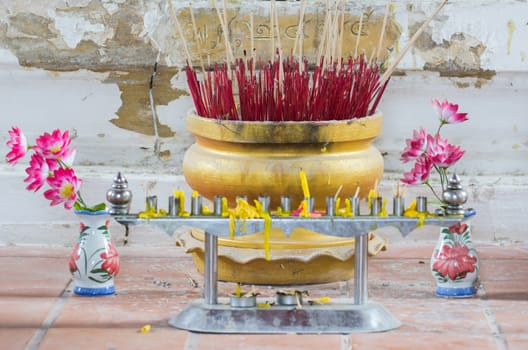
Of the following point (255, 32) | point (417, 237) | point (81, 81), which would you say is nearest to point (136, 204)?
point (81, 81)

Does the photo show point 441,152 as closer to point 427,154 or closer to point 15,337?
point 427,154

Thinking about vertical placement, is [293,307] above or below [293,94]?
below

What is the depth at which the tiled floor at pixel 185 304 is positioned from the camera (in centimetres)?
203

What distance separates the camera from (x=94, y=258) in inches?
91.4

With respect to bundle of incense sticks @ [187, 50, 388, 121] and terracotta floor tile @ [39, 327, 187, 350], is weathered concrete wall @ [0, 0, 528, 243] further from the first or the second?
terracotta floor tile @ [39, 327, 187, 350]

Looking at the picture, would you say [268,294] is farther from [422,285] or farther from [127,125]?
[127,125]

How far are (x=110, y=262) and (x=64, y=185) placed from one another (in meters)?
0.22

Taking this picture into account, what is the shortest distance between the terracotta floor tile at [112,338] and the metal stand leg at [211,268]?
8cm

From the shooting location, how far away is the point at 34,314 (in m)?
2.21

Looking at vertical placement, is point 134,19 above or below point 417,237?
above

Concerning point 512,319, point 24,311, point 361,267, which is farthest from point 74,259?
point 512,319

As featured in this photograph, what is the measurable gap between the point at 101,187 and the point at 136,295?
584 mm

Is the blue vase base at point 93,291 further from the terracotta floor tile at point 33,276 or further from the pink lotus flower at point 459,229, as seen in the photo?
the pink lotus flower at point 459,229

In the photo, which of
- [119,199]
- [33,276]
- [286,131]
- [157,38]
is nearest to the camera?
[119,199]
